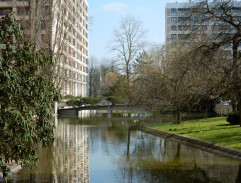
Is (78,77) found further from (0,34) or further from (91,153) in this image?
(0,34)

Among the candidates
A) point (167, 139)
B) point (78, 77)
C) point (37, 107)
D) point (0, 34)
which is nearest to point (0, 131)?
point (37, 107)

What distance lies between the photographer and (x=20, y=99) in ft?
24.8

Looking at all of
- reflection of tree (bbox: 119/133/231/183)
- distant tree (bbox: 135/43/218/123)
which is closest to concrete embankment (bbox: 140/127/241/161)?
reflection of tree (bbox: 119/133/231/183)

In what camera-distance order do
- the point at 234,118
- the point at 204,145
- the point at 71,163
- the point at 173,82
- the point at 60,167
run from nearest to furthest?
the point at 60,167 < the point at 71,163 < the point at 204,145 < the point at 234,118 < the point at 173,82

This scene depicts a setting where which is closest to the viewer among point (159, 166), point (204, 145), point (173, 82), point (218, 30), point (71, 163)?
point (159, 166)

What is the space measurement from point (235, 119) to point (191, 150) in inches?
322

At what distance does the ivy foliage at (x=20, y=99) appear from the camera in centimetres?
708

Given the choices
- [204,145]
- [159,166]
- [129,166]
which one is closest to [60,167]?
[129,166]

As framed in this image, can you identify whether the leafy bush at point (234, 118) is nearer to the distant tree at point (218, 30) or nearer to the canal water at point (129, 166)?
the distant tree at point (218, 30)

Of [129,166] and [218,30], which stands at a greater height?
[218,30]

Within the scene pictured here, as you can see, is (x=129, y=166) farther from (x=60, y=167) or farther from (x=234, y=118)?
(x=234, y=118)

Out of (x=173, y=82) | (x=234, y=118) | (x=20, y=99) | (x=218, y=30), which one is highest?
(x=218, y=30)

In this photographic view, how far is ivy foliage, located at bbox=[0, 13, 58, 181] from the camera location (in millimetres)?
7082

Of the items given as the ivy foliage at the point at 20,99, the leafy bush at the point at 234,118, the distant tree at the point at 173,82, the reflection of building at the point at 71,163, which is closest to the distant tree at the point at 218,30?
the distant tree at the point at 173,82
